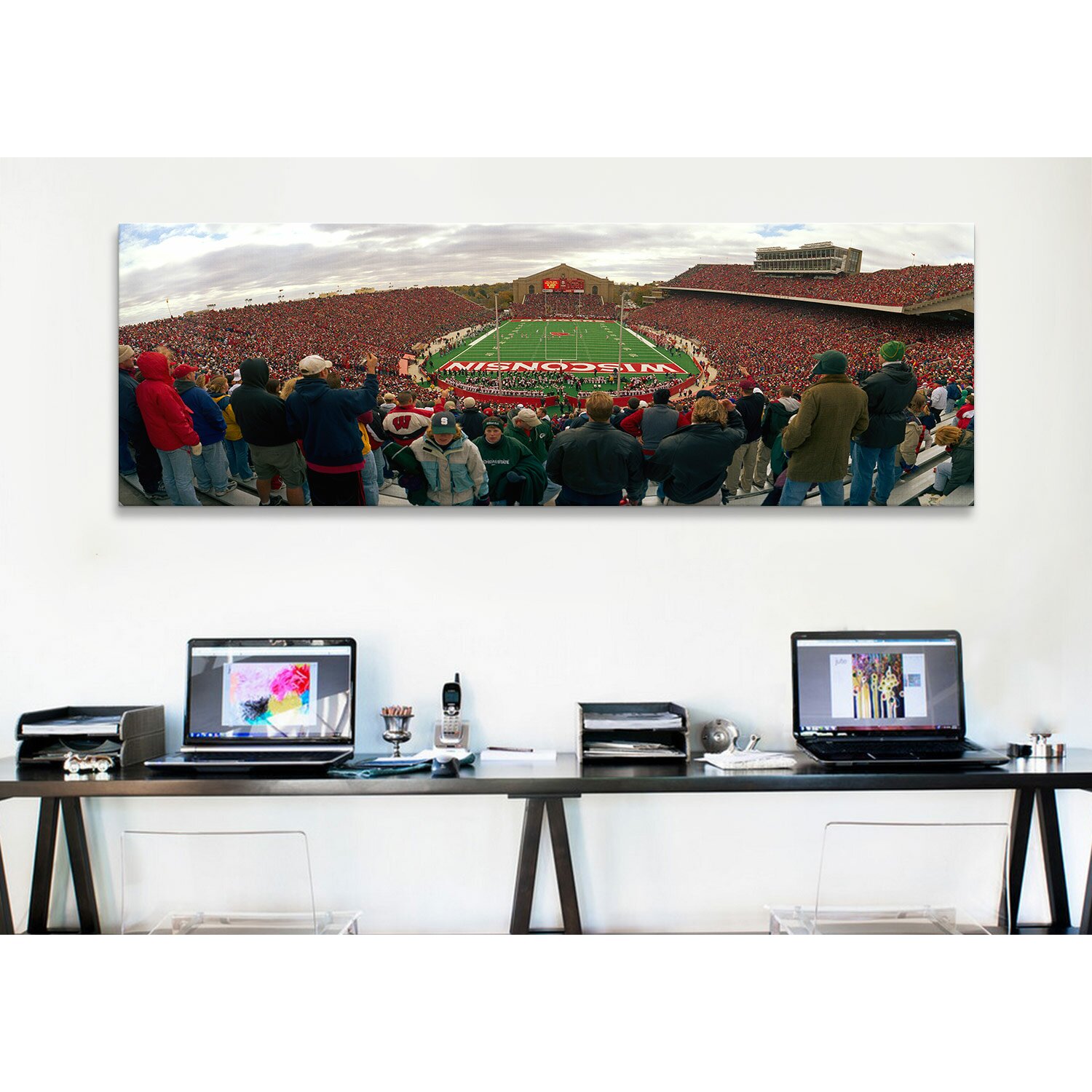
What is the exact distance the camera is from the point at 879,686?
3.61 meters

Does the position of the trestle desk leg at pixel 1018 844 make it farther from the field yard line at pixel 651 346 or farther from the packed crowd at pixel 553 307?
the packed crowd at pixel 553 307

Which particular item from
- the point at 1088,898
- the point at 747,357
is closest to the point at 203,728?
the point at 747,357

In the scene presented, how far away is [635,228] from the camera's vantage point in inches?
148

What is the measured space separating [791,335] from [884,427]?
18.0 inches

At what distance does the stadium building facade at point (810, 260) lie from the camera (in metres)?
3.76

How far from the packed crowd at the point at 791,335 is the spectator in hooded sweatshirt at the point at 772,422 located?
1.8 inches

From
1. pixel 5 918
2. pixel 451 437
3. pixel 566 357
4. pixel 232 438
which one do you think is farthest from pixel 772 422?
pixel 5 918

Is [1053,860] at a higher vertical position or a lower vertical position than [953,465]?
lower

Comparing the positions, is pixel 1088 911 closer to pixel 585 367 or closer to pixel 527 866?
pixel 527 866

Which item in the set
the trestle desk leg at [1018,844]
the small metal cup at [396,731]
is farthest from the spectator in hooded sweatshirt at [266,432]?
the trestle desk leg at [1018,844]

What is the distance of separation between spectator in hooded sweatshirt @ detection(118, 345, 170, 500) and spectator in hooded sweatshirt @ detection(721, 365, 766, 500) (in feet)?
6.58

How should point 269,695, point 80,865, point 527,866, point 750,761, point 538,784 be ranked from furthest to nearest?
point 80,865
point 269,695
point 527,866
point 750,761
point 538,784

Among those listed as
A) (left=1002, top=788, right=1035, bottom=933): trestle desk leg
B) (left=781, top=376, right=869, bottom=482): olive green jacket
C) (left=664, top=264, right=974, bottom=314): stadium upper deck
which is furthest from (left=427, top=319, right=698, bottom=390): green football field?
(left=1002, top=788, right=1035, bottom=933): trestle desk leg

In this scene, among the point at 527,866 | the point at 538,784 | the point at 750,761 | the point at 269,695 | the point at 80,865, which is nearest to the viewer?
the point at 538,784
